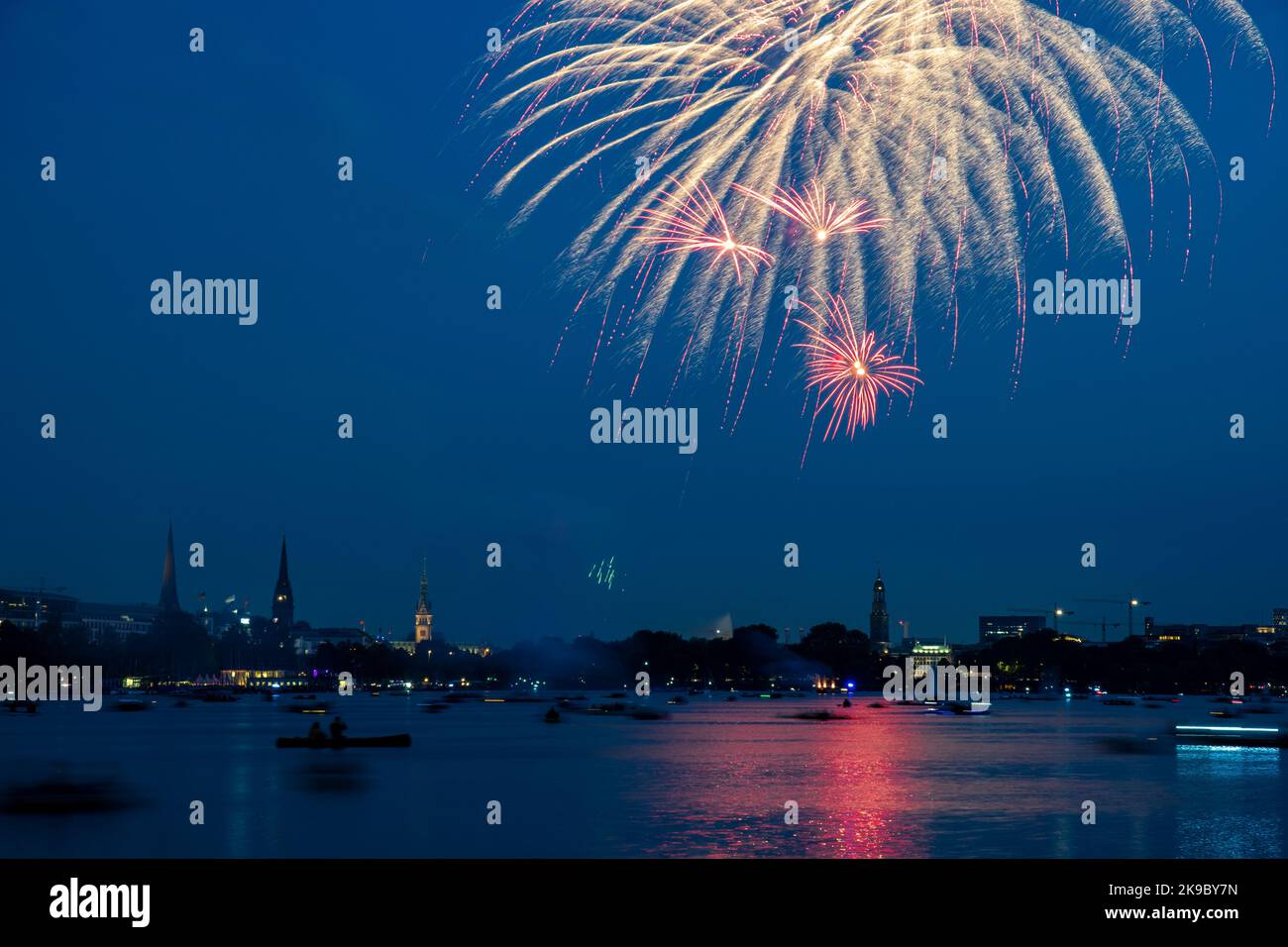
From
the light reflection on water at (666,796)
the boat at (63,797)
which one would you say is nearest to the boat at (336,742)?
the light reflection on water at (666,796)

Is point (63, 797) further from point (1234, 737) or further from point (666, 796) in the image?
point (1234, 737)

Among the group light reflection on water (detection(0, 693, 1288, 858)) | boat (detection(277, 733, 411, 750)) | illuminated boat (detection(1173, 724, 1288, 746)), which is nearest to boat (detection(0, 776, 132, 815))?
light reflection on water (detection(0, 693, 1288, 858))

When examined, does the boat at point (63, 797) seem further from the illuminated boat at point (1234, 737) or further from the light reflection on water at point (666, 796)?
the illuminated boat at point (1234, 737)
